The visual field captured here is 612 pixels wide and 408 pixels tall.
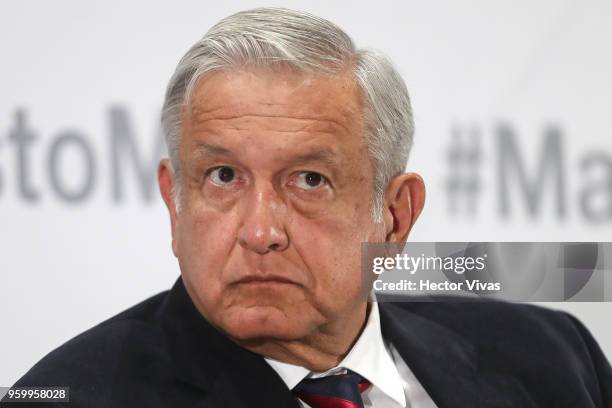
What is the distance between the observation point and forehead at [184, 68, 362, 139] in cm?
173

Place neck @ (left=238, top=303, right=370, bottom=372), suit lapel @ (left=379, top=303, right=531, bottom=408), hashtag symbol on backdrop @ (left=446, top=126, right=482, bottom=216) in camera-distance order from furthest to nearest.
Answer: hashtag symbol on backdrop @ (left=446, top=126, right=482, bottom=216) < suit lapel @ (left=379, top=303, right=531, bottom=408) < neck @ (left=238, top=303, right=370, bottom=372)

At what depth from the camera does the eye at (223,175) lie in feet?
5.80

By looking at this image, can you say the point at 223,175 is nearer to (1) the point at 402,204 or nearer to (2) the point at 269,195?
(2) the point at 269,195

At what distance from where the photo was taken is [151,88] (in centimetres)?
208

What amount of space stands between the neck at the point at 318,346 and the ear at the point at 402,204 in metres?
0.16

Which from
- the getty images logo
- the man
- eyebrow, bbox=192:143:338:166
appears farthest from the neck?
the getty images logo

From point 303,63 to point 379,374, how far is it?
621 millimetres

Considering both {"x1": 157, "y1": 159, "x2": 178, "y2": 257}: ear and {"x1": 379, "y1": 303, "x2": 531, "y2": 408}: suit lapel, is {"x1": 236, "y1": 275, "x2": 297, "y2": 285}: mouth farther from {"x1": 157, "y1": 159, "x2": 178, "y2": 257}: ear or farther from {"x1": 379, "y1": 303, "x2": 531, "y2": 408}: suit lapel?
{"x1": 379, "y1": 303, "x2": 531, "y2": 408}: suit lapel

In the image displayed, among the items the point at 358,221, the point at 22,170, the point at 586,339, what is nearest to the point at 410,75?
the point at 358,221

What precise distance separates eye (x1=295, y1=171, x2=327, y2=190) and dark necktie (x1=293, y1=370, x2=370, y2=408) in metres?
0.36

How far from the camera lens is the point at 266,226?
5.70 ft

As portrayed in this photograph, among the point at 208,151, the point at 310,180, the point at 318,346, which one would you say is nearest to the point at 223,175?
the point at 208,151

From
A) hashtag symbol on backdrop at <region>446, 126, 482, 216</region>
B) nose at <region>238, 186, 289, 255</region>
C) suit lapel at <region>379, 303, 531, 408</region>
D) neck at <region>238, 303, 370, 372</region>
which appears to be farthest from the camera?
hashtag symbol on backdrop at <region>446, 126, 482, 216</region>

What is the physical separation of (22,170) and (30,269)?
0.20 metres
